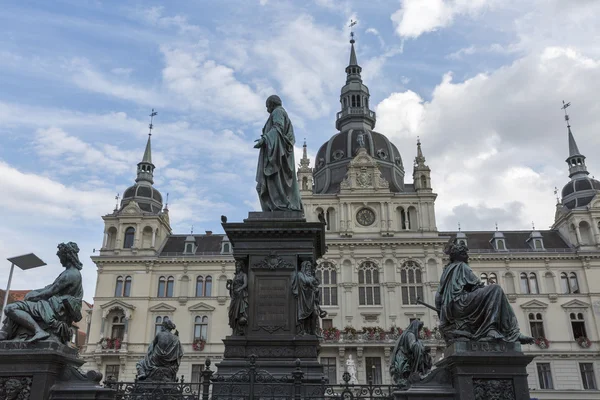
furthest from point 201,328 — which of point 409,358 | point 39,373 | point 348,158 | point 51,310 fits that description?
point 39,373

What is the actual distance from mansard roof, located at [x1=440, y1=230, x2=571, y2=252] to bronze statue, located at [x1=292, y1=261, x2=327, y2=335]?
42.4m

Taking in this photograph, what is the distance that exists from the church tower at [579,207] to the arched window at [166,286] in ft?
126

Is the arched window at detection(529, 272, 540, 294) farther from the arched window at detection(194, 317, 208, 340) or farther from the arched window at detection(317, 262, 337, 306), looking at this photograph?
the arched window at detection(194, 317, 208, 340)

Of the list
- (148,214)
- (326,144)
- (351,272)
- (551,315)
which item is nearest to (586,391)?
(551,315)

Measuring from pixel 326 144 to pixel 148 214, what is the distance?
20084 millimetres

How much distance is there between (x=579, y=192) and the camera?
52.2 meters

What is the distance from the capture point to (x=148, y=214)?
5138cm

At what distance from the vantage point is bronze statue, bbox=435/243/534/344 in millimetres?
8547

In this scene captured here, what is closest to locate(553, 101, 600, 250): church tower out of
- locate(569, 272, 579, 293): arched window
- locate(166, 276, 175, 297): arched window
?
locate(569, 272, 579, 293): arched window

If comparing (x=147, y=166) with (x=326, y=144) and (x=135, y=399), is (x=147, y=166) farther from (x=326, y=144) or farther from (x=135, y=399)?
(x=135, y=399)

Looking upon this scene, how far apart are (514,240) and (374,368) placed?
21349mm

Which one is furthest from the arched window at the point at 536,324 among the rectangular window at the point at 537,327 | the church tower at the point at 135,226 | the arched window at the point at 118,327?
the arched window at the point at 118,327

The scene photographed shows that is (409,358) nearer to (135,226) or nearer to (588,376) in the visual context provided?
(588,376)

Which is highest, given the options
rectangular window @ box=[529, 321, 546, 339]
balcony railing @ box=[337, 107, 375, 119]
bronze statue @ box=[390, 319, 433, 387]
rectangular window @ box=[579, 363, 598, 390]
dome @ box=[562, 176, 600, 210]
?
balcony railing @ box=[337, 107, 375, 119]
